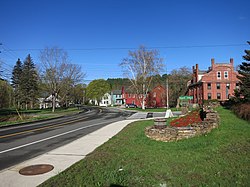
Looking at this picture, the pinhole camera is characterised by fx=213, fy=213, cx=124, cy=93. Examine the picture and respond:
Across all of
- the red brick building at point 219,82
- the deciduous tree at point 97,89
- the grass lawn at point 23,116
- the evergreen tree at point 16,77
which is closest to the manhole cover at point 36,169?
the grass lawn at point 23,116

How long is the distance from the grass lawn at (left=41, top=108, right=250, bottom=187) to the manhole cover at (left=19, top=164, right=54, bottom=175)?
755 millimetres

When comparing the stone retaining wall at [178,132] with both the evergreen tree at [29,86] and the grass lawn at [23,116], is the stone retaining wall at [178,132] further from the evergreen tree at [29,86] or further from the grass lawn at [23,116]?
the evergreen tree at [29,86]

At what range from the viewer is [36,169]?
642cm

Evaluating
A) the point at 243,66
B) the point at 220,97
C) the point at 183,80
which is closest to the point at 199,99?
the point at 220,97

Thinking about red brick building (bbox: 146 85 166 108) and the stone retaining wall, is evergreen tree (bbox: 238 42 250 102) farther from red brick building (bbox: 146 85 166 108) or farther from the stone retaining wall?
red brick building (bbox: 146 85 166 108)

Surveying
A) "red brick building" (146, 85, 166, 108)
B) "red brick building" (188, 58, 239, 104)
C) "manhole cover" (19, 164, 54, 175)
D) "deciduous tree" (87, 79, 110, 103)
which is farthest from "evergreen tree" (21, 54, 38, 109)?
"manhole cover" (19, 164, 54, 175)

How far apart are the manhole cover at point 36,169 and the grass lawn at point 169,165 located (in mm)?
755

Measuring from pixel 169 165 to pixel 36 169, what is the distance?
3967 millimetres

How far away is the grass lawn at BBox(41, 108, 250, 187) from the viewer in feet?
16.6

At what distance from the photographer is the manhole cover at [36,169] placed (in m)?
6.11

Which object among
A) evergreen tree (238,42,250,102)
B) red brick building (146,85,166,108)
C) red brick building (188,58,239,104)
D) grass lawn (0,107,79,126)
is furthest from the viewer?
red brick building (146,85,166,108)

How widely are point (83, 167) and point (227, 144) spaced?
506 centimetres

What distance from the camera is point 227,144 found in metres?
7.57

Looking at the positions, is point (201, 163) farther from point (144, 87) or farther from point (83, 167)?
point (144, 87)
